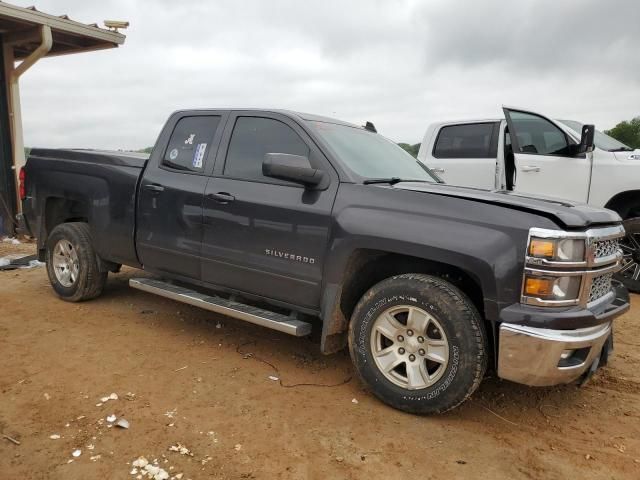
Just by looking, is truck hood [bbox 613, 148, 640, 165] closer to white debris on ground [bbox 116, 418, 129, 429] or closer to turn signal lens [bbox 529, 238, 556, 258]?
turn signal lens [bbox 529, 238, 556, 258]

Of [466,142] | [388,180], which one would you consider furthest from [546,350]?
[466,142]

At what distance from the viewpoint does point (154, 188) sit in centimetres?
445

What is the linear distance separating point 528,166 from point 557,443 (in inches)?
168

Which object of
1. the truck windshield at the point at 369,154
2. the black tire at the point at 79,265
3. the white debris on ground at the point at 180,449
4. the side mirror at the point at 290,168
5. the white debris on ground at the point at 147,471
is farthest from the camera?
the black tire at the point at 79,265

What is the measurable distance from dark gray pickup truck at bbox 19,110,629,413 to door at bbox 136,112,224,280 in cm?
1

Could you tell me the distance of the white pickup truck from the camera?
19.9ft

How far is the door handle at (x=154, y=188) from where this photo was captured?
4.41 meters

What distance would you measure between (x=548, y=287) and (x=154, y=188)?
3.19 metres

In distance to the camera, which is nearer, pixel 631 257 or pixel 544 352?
pixel 544 352

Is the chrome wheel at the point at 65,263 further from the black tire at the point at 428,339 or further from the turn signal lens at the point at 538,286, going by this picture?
the turn signal lens at the point at 538,286

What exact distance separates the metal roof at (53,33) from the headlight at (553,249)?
9.16 m

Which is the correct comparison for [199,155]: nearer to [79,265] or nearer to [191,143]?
[191,143]

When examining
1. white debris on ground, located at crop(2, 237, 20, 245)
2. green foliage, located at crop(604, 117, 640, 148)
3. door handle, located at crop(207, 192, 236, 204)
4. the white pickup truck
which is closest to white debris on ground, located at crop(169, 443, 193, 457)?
door handle, located at crop(207, 192, 236, 204)

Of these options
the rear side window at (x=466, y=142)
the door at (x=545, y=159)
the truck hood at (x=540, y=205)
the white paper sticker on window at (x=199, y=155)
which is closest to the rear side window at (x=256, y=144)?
the white paper sticker on window at (x=199, y=155)
